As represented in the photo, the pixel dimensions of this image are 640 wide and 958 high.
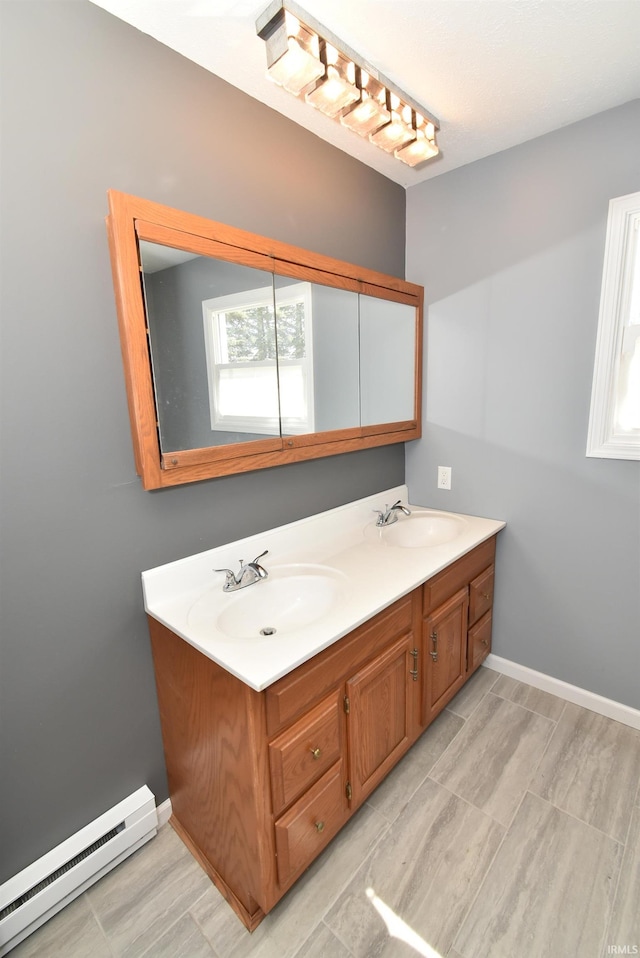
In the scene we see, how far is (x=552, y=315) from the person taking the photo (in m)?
1.78

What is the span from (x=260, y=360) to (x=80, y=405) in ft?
1.91

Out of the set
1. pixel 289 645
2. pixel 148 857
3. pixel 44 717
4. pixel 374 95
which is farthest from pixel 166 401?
pixel 148 857

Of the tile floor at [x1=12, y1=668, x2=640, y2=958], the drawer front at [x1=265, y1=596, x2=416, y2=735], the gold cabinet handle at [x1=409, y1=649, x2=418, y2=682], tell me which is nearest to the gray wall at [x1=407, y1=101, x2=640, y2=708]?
the tile floor at [x1=12, y1=668, x2=640, y2=958]

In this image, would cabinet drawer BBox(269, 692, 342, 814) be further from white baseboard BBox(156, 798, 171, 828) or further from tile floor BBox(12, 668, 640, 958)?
white baseboard BBox(156, 798, 171, 828)

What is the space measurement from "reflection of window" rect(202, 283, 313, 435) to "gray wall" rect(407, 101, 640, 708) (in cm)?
86

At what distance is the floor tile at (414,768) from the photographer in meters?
1.53

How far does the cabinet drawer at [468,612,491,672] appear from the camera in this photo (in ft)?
6.55

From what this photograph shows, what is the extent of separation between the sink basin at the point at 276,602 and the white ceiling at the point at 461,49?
160 centimetres

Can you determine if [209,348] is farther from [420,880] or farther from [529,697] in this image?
[529,697]

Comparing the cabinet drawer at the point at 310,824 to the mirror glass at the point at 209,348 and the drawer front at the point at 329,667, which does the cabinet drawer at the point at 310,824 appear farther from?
the mirror glass at the point at 209,348

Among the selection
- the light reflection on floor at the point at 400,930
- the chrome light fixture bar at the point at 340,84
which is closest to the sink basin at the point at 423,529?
the light reflection on floor at the point at 400,930

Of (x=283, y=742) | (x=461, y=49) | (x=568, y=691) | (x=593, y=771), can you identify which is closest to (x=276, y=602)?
(x=283, y=742)

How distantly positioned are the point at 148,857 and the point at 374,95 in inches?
100

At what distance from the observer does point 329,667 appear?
1192mm
